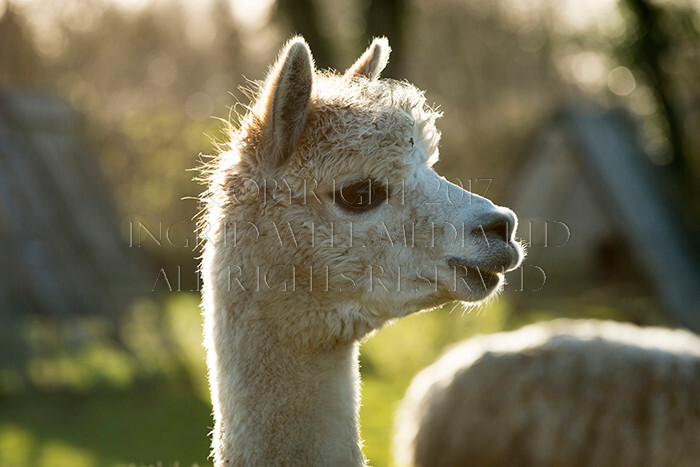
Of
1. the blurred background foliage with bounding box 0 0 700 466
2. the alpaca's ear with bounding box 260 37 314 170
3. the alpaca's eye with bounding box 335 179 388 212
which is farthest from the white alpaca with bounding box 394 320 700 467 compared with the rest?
the alpaca's ear with bounding box 260 37 314 170

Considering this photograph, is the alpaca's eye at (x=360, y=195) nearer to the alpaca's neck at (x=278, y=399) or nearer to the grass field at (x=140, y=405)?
the alpaca's neck at (x=278, y=399)

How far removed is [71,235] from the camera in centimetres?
897

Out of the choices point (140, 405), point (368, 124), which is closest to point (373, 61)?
point (368, 124)

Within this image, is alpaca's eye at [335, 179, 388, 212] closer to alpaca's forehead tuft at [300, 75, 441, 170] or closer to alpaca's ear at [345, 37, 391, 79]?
alpaca's forehead tuft at [300, 75, 441, 170]

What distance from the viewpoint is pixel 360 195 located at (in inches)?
102

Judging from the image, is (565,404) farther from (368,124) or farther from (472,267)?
(368,124)

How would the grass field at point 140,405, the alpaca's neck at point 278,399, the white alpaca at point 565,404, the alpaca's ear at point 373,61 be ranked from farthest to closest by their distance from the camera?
the grass field at point 140,405 < the white alpaca at point 565,404 < the alpaca's ear at point 373,61 < the alpaca's neck at point 278,399

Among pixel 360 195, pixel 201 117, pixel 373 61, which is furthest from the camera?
pixel 201 117

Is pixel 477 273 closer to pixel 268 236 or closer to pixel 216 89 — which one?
pixel 268 236

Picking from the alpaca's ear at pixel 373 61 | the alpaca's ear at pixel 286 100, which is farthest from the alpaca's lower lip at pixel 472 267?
the alpaca's ear at pixel 373 61

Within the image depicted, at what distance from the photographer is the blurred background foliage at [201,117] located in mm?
7637

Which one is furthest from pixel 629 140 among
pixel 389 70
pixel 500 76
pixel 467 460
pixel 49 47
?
pixel 49 47

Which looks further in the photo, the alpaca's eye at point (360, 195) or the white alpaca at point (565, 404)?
the white alpaca at point (565, 404)

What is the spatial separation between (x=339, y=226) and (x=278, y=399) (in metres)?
0.63
